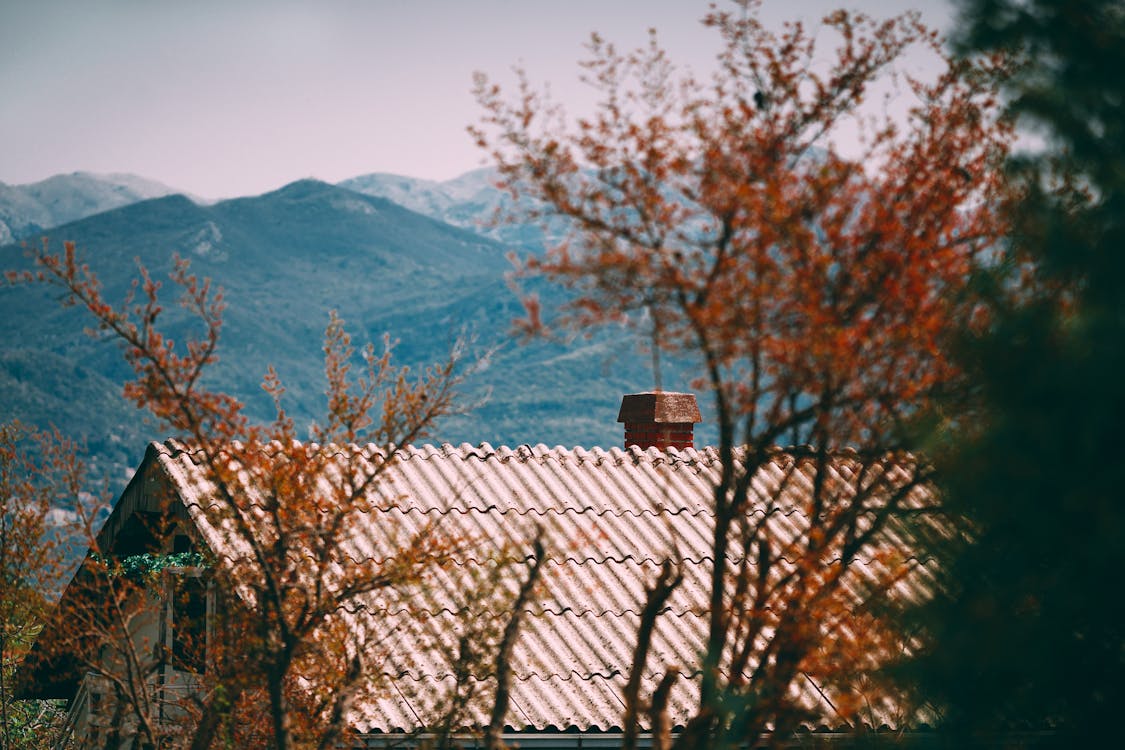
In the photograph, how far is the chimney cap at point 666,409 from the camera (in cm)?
1293

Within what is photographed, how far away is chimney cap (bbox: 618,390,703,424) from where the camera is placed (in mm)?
12930

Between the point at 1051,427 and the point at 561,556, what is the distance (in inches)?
230

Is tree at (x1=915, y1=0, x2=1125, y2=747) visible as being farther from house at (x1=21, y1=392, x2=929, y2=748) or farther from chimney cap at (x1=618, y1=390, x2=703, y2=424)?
chimney cap at (x1=618, y1=390, x2=703, y2=424)

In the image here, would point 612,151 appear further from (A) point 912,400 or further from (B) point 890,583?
(B) point 890,583

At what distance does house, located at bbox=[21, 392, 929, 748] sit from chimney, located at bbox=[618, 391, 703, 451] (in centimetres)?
15

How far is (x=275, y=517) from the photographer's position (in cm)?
598

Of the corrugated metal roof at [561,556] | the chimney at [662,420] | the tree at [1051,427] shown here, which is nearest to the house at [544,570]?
the corrugated metal roof at [561,556]

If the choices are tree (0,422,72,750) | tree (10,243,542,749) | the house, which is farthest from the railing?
tree (0,422,72,750)

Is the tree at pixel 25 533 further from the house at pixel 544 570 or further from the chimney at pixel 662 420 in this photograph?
the chimney at pixel 662 420

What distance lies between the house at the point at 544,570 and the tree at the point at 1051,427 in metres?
1.73

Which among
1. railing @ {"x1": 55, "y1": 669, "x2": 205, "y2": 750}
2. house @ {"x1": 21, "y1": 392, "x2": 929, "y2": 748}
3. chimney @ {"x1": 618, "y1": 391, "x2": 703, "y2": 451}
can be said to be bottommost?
railing @ {"x1": 55, "y1": 669, "x2": 205, "y2": 750}

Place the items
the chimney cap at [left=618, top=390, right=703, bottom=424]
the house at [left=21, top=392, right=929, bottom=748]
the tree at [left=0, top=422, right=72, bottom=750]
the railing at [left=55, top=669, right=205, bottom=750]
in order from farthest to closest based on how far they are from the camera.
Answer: the chimney cap at [left=618, top=390, right=703, bottom=424], the tree at [left=0, top=422, right=72, bottom=750], the house at [left=21, top=392, right=929, bottom=748], the railing at [left=55, top=669, right=205, bottom=750]

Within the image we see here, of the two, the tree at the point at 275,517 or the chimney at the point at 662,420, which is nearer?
the tree at the point at 275,517

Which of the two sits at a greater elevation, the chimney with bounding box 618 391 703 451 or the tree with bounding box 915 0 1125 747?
the chimney with bounding box 618 391 703 451
